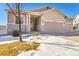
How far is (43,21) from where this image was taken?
3699mm

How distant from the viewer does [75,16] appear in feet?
11.7

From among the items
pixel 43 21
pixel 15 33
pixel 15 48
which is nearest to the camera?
pixel 15 48

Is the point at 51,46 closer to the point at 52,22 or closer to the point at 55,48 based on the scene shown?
the point at 55,48

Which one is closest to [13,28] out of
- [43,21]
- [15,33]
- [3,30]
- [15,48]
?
[15,33]

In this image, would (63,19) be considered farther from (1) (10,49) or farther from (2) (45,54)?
(1) (10,49)

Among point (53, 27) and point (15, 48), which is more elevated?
point (53, 27)

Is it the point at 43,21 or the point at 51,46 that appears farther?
the point at 43,21

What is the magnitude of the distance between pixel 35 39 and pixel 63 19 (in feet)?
2.75

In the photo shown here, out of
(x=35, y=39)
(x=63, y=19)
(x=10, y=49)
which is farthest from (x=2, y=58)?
(x=63, y=19)

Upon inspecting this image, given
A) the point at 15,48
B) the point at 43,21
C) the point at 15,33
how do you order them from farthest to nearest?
the point at 43,21
the point at 15,33
the point at 15,48

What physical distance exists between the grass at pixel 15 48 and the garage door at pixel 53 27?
0.54 metres

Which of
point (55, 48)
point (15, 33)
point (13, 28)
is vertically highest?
point (13, 28)

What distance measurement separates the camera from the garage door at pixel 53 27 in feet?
12.1

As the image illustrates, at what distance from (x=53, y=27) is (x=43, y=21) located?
0.29 m
